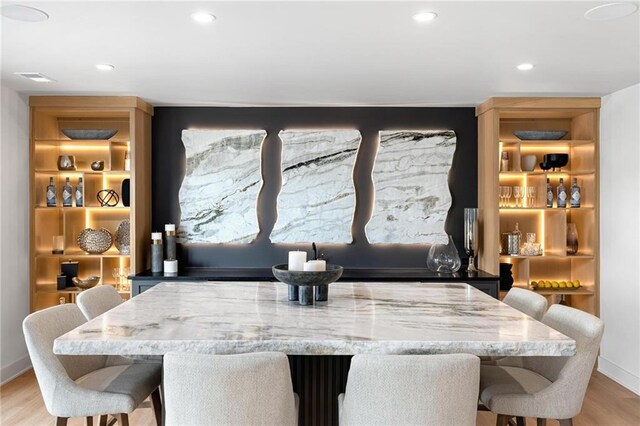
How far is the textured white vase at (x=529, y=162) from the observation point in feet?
16.0

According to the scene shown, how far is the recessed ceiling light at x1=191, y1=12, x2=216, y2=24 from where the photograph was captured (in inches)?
104

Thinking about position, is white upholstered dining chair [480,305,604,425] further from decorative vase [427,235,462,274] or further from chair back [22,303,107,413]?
decorative vase [427,235,462,274]

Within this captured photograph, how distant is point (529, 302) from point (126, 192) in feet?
11.9

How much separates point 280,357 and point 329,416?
982 millimetres

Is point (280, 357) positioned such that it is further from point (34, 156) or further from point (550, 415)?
point (34, 156)

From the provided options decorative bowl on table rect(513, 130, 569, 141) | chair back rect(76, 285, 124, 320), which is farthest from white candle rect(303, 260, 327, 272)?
decorative bowl on table rect(513, 130, 569, 141)

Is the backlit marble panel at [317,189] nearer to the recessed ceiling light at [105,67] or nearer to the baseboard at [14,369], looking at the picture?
the recessed ceiling light at [105,67]

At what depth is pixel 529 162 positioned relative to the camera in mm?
4891

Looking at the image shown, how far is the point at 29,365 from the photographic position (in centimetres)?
462

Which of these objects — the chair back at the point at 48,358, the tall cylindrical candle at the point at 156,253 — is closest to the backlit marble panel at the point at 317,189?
the tall cylindrical candle at the point at 156,253

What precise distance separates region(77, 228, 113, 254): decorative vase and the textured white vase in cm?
398

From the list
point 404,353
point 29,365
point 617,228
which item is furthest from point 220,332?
point 617,228

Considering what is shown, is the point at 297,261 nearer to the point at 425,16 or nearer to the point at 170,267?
the point at 425,16

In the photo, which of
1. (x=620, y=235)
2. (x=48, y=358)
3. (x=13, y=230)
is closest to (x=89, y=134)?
(x=13, y=230)
